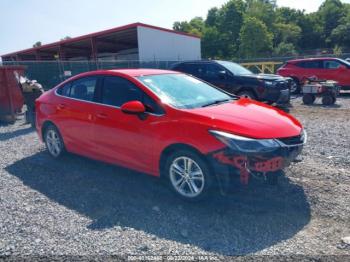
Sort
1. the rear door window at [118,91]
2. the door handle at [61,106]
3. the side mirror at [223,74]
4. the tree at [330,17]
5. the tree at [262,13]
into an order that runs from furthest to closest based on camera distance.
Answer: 1. the tree at [330,17]
2. the tree at [262,13]
3. the side mirror at [223,74]
4. the door handle at [61,106]
5. the rear door window at [118,91]

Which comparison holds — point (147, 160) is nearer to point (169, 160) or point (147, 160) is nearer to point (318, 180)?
point (169, 160)

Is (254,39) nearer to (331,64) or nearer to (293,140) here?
(331,64)

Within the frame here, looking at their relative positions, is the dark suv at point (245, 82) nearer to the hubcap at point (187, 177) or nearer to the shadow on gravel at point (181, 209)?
the shadow on gravel at point (181, 209)

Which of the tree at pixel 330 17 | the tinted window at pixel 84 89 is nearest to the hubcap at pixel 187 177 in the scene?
the tinted window at pixel 84 89

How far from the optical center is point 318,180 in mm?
4516

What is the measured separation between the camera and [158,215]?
3.71 m

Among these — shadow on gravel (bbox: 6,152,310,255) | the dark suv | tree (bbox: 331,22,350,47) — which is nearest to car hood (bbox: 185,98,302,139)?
shadow on gravel (bbox: 6,152,310,255)

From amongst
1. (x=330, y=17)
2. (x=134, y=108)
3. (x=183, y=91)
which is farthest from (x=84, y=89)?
(x=330, y=17)

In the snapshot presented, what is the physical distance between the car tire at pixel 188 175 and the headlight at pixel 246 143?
1.23 ft

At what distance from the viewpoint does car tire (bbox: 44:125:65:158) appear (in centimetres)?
567

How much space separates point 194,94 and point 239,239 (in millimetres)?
2225

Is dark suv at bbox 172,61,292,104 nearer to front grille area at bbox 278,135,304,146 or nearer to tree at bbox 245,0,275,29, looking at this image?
front grille area at bbox 278,135,304,146

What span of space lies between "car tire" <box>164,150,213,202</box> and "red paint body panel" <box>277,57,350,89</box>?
40.8 feet

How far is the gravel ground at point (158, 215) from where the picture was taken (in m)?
3.09
